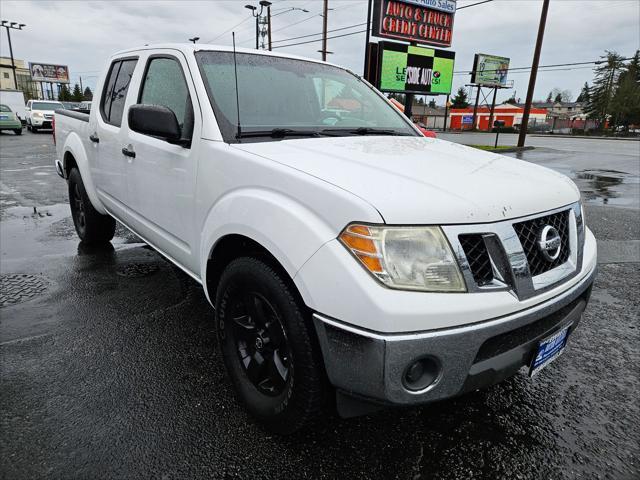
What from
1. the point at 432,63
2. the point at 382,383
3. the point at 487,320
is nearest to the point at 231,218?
the point at 382,383

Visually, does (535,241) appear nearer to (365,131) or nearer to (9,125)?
(365,131)

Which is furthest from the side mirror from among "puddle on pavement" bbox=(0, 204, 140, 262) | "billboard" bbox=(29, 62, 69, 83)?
"billboard" bbox=(29, 62, 69, 83)

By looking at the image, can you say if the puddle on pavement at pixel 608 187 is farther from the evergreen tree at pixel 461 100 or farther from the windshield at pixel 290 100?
the evergreen tree at pixel 461 100

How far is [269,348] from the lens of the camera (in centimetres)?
212

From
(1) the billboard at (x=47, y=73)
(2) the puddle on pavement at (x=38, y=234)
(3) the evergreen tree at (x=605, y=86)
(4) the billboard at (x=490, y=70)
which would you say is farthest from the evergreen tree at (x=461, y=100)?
(2) the puddle on pavement at (x=38, y=234)

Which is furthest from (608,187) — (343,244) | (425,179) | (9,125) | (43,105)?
(43,105)

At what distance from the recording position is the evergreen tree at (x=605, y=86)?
72.6 m

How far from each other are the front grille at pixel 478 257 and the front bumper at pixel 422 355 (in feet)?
0.53

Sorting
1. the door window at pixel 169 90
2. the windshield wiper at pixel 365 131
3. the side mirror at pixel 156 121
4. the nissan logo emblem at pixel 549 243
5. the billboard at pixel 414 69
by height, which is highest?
the billboard at pixel 414 69

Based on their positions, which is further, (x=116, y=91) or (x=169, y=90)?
(x=116, y=91)

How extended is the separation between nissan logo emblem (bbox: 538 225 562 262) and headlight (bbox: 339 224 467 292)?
0.48 m

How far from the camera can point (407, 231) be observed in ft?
5.38

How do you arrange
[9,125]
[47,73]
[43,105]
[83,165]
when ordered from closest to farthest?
[83,165] → [9,125] → [43,105] → [47,73]

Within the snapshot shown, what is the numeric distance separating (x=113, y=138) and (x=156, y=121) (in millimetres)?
1405
